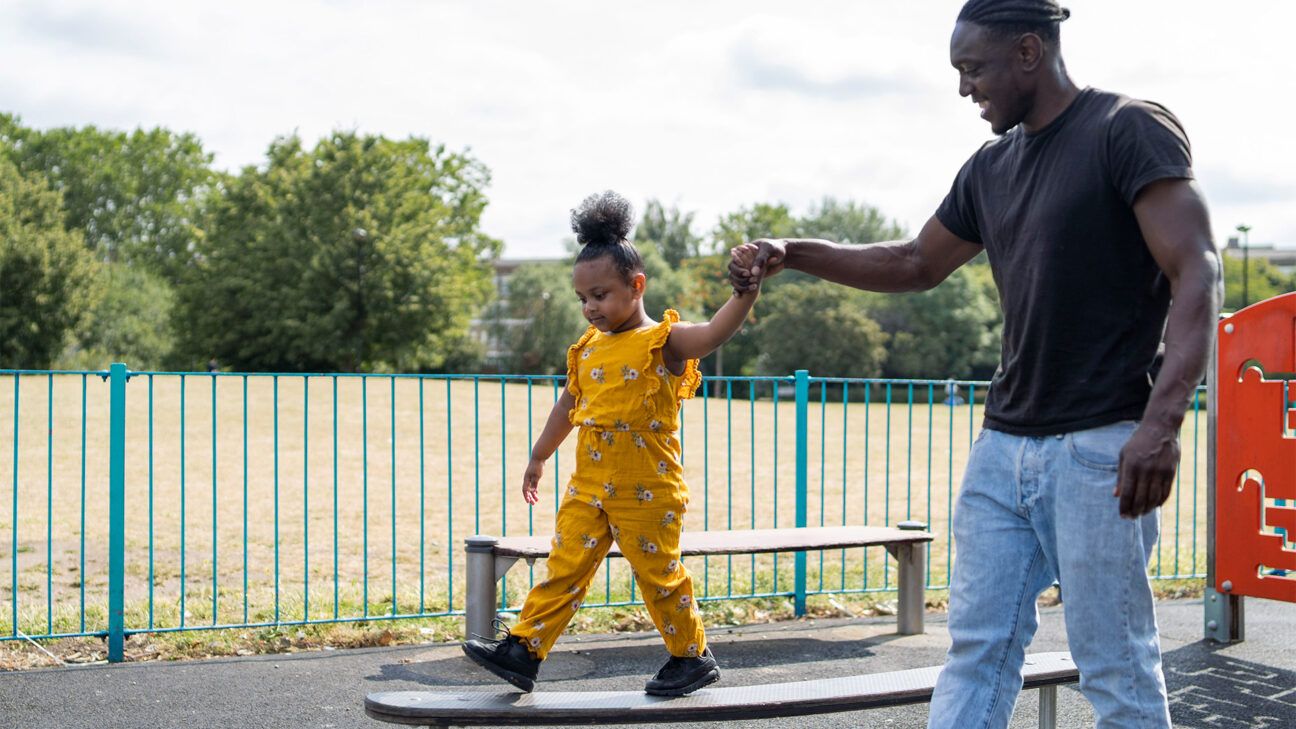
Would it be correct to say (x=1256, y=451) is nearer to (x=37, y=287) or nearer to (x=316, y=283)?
(x=316, y=283)

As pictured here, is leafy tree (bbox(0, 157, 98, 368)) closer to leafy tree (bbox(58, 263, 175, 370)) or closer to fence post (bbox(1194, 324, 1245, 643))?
leafy tree (bbox(58, 263, 175, 370))

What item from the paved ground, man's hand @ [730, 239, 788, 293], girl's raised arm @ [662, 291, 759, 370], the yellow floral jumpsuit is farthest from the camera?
the paved ground

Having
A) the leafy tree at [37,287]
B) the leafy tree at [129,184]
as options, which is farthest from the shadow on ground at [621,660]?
the leafy tree at [129,184]

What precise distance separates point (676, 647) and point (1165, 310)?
2.02m

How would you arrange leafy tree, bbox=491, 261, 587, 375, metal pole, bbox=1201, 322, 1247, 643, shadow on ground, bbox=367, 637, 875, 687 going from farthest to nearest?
1. leafy tree, bbox=491, 261, 587, 375
2. metal pole, bbox=1201, 322, 1247, 643
3. shadow on ground, bbox=367, 637, 875, 687

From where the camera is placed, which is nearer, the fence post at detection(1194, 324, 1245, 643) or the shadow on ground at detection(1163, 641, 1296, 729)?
the shadow on ground at detection(1163, 641, 1296, 729)

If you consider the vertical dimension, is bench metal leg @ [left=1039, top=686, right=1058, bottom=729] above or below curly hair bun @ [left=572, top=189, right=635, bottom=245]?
below

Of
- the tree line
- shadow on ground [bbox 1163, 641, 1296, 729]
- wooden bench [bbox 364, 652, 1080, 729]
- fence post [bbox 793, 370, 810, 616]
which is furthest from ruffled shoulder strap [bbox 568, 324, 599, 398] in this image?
the tree line

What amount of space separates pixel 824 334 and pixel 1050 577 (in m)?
63.0

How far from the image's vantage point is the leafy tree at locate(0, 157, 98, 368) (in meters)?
48.0

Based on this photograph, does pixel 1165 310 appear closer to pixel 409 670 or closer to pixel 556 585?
pixel 556 585

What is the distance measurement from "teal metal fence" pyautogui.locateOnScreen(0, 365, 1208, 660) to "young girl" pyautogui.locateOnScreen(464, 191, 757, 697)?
216 centimetres

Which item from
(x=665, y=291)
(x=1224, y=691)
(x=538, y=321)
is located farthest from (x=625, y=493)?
(x=665, y=291)

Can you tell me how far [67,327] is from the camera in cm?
4975
